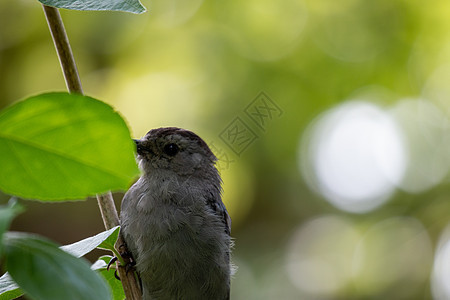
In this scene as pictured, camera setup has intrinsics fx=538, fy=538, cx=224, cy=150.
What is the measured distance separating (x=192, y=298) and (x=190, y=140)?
3.83 ft

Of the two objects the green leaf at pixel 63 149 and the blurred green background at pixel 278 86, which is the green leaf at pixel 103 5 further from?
the blurred green background at pixel 278 86

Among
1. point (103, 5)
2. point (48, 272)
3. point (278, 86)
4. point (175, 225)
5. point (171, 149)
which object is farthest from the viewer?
point (278, 86)

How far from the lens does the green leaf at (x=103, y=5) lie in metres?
0.99

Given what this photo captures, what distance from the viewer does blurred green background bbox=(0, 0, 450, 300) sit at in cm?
706

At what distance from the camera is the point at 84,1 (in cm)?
108

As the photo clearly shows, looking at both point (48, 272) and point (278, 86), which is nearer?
point (48, 272)

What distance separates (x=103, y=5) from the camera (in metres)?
1.03

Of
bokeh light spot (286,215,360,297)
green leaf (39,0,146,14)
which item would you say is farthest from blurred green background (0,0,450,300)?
green leaf (39,0,146,14)

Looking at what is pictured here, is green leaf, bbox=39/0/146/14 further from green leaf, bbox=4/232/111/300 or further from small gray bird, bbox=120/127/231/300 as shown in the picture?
small gray bird, bbox=120/127/231/300

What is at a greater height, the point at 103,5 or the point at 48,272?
the point at 103,5

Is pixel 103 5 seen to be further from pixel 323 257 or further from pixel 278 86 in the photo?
pixel 323 257

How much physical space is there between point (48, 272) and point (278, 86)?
21.1 ft

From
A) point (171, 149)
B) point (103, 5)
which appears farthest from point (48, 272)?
point (171, 149)

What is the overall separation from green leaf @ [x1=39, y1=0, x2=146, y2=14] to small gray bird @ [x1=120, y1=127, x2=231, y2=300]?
77.9 inches
